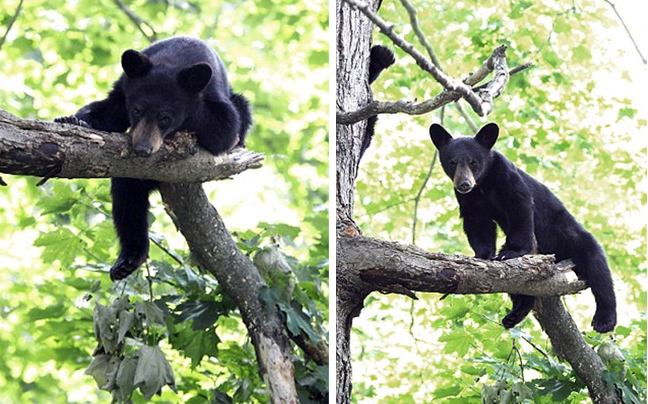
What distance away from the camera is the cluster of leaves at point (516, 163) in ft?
7.75

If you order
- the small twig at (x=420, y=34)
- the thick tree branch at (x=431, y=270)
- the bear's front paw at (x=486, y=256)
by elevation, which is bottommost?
the thick tree branch at (x=431, y=270)

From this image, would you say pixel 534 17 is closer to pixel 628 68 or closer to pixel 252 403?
pixel 628 68

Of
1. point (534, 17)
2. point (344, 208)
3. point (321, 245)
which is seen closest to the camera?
point (344, 208)

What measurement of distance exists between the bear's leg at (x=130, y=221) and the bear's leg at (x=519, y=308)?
119 centimetres

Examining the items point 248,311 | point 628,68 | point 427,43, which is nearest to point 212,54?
point 427,43

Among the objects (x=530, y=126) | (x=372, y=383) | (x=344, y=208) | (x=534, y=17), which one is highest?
(x=534, y=17)

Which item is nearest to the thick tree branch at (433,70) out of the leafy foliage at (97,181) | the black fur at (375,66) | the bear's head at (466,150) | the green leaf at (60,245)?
the bear's head at (466,150)

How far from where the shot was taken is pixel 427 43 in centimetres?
255

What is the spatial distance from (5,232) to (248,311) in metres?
3.66

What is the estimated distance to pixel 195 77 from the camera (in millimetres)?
2285

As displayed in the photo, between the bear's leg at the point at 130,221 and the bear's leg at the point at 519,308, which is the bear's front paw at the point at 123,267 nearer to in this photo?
the bear's leg at the point at 130,221

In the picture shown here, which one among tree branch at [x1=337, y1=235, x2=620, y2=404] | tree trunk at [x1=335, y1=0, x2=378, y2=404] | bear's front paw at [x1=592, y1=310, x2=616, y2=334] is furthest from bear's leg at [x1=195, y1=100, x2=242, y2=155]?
bear's front paw at [x1=592, y1=310, x2=616, y2=334]

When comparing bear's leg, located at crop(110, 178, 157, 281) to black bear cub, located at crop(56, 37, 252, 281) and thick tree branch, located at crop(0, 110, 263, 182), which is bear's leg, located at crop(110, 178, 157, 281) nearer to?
black bear cub, located at crop(56, 37, 252, 281)

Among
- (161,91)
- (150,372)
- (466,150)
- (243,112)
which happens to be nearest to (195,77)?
(161,91)
